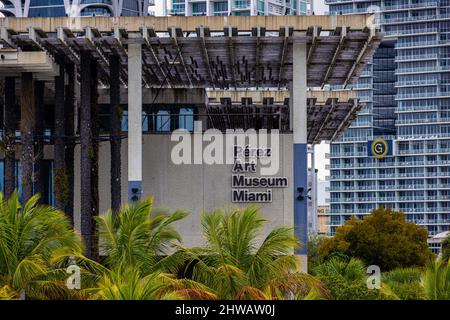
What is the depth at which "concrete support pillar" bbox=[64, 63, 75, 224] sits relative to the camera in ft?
150

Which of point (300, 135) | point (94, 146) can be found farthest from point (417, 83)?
point (94, 146)

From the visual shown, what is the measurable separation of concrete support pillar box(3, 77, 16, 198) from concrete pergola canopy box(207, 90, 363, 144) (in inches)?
515

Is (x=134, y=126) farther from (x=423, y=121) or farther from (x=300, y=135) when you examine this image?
(x=423, y=121)

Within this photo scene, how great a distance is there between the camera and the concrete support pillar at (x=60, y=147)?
146 ft

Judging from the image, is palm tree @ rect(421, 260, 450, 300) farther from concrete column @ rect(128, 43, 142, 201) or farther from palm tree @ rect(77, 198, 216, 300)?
concrete column @ rect(128, 43, 142, 201)

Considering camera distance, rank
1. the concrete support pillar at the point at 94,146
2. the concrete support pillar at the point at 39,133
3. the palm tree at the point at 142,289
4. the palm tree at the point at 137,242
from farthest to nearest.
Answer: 1. the concrete support pillar at the point at 39,133
2. the concrete support pillar at the point at 94,146
3. the palm tree at the point at 137,242
4. the palm tree at the point at 142,289

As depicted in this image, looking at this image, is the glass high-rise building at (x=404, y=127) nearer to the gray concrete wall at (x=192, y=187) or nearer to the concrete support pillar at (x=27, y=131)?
the gray concrete wall at (x=192, y=187)

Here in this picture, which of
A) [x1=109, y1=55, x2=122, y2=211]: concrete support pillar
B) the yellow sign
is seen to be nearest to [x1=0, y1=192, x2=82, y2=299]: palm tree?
[x1=109, y1=55, x2=122, y2=211]: concrete support pillar

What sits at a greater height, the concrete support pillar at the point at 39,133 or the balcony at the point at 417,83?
the balcony at the point at 417,83

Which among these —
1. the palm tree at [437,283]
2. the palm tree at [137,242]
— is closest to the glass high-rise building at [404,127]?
the palm tree at [137,242]

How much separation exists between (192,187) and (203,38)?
23.1 ft

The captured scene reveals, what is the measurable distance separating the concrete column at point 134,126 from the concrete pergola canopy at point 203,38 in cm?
62

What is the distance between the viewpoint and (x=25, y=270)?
24047mm

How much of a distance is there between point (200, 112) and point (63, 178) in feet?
31.4
